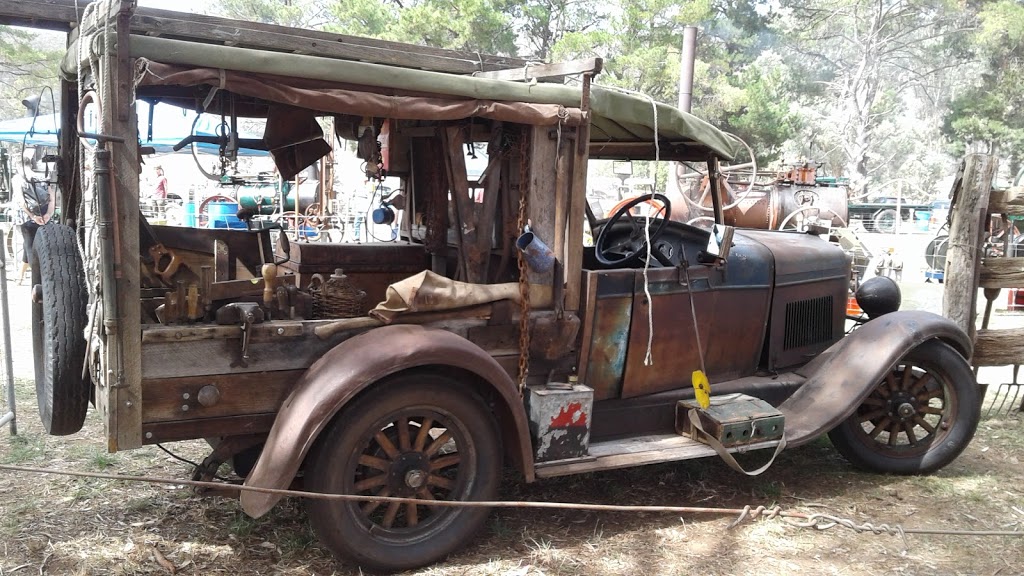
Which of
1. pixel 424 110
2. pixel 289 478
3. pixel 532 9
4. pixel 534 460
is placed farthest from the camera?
pixel 532 9

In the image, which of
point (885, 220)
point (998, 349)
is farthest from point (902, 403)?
point (885, 220)

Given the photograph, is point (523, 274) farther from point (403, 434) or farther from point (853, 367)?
point (853, 367)

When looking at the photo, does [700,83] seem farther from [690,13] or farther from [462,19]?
[462,19]

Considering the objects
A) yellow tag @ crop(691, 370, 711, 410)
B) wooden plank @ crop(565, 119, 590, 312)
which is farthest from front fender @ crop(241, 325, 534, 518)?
yellow tag @ crop(691, 370, 711, 410)

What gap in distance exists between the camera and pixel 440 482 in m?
3.35

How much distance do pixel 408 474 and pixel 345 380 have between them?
1.80 feet

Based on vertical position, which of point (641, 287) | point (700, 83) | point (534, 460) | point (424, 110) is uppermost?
point (700, 83)

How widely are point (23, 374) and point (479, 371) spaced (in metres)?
5.28

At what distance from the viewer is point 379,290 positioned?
182 inches

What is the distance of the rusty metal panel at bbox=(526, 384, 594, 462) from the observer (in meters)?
3.55

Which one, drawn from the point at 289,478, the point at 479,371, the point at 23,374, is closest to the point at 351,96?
the point at 479,371

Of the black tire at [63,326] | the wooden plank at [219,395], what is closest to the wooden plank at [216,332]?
the wooden plank at [219,395]

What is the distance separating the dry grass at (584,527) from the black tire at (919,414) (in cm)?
12

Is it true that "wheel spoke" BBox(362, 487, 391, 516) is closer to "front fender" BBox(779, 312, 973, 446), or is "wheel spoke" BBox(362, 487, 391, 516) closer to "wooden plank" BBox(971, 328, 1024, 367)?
"front fender" BBox(779, 312, 973, 446)
